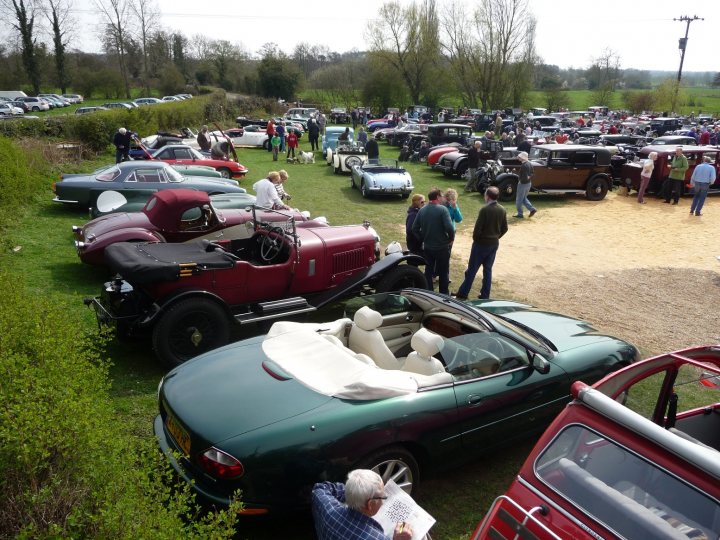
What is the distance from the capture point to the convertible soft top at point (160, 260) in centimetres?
539

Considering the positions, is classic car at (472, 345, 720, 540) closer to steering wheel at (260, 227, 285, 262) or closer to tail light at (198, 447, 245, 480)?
tail light at (198, 447, 245, 480)

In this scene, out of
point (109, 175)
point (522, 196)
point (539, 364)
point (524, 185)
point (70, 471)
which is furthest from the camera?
point (522, 196)

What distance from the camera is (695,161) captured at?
16.2 metres

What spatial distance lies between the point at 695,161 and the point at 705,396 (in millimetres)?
13628

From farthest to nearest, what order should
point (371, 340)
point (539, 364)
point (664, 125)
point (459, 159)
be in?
point (664, 125) → point (459, 159) → point (371, 340) → point (539, 364)

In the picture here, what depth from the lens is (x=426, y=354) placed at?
4.07 meters

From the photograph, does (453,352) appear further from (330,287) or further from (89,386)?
(330,287)

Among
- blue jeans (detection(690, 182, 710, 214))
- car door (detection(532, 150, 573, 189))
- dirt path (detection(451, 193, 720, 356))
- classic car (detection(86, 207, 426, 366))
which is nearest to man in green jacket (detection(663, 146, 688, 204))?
dirt path (detection(451, 193, 720, 356))

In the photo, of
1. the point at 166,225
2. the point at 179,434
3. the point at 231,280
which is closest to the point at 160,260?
the point at 231,280

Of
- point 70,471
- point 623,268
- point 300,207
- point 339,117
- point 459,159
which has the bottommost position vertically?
point 623,268

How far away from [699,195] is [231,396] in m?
14.6

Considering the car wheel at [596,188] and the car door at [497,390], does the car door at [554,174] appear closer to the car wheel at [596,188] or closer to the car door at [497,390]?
the car wheel at [596,188]

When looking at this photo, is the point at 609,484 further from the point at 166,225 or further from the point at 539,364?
the point at 166,225

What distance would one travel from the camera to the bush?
2219mm
